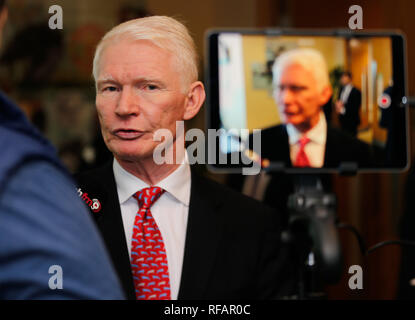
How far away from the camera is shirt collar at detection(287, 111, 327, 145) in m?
0.75

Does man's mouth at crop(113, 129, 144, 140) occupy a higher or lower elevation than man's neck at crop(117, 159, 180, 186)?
higher

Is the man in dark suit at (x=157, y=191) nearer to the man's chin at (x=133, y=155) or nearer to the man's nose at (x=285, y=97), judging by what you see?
the man's chin at (x=133, y=155)

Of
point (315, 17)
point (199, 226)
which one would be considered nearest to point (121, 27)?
point (199, 226)

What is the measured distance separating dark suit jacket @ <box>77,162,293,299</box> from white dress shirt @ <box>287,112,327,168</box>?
4.1 inches

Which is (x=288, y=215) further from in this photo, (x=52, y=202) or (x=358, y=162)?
(x=52, y=202)

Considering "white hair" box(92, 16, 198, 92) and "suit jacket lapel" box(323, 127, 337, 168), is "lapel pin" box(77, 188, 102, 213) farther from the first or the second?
"suit jacket lapel" box(323, 127, 337, 168)

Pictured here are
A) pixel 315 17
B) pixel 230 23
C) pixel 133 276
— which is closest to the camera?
pixel 133 276

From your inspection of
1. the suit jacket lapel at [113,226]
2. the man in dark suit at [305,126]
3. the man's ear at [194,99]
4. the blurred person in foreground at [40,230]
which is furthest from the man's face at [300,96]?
the blurred person in foreground at [40,230]

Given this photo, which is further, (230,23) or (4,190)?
(230,23)

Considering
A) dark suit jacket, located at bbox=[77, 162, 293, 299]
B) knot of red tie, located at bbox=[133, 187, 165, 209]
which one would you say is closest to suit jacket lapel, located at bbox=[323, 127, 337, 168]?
dark suit jacket, located at bbox=[77, 162, 293, 299]

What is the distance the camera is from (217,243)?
64 cm

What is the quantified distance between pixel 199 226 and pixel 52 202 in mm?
288

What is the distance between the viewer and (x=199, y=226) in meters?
0.63
